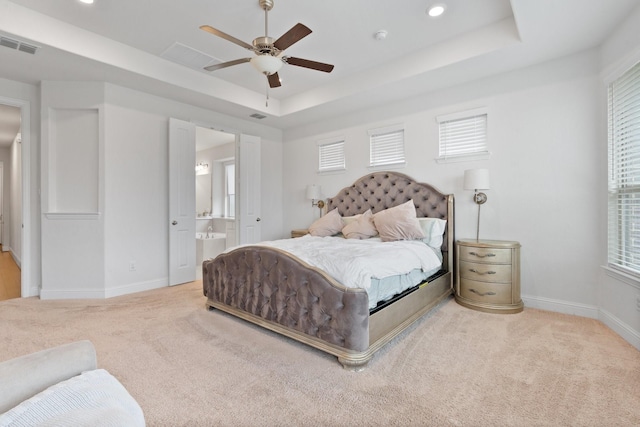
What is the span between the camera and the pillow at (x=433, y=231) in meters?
3.60

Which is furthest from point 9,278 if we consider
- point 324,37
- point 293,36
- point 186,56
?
point 324,37

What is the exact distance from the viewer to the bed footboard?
216cm

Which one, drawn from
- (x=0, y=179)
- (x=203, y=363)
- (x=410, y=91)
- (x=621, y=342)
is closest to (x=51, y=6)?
(x=203, y=363)

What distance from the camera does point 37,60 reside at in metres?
3.27

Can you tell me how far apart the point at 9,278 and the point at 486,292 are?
7.05m

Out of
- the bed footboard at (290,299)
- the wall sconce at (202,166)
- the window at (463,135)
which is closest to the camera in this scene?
the bed footboard at (290,299)

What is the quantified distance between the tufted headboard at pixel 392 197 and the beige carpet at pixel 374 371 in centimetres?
129

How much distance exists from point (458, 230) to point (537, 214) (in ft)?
2.80

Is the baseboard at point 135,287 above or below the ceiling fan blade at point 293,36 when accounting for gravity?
below

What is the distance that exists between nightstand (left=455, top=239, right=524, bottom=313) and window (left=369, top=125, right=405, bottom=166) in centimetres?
168

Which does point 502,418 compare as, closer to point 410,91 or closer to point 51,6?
point 410,91

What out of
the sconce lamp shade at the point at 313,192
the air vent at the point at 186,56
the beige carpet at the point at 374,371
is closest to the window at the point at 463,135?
the beige carpet at the point at 374,371

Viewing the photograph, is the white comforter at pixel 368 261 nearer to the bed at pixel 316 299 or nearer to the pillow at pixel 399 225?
the bed at pixel 316 299

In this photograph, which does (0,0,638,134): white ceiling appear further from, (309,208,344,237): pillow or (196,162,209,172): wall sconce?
(196,162,209,172): wall sconce
